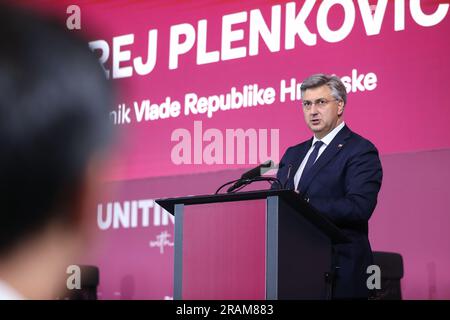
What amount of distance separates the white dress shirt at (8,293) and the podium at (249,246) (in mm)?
3497

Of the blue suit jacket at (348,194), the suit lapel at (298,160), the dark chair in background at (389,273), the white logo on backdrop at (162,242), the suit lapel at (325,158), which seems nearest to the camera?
the blue suit jacket at (348,194)

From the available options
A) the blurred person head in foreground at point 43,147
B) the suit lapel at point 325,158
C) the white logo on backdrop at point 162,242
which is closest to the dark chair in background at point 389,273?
the suit lapel at point 325,158

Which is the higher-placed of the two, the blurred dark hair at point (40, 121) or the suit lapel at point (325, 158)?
the blurred dark hair at point (40, 121)

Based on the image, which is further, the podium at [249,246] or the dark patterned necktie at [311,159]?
the dark patterned necktie at [311,159]

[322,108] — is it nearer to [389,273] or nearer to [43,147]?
[389,273]

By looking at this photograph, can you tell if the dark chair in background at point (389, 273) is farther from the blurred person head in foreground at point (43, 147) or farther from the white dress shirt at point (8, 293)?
the white dress shirt at point (8, 293)

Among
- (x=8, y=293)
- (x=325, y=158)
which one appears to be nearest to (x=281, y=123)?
(x=325, y=158)

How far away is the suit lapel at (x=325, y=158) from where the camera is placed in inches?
120

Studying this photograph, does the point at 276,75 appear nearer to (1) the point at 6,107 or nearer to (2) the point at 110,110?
(2) the point at 110,110

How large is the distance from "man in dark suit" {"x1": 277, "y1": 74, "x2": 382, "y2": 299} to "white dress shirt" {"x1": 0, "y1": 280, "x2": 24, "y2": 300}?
3.16m

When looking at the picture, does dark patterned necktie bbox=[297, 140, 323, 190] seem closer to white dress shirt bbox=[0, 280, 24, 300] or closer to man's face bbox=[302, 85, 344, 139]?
man's face bbox=[302, 85, 344, 139]

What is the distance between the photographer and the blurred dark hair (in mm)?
5746

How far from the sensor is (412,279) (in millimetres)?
4109

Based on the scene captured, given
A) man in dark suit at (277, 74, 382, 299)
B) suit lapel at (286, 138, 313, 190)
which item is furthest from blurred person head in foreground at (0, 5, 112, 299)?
man in dark suit at (277, 74, 382, 299)
